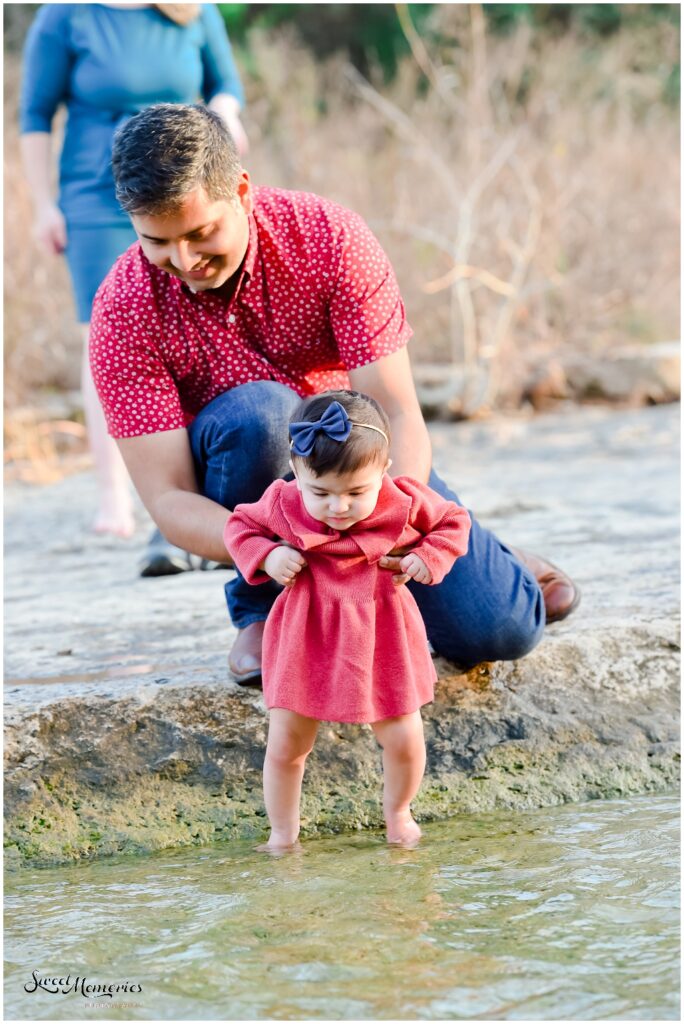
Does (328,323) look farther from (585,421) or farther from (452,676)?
(585,421)

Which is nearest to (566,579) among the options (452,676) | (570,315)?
(452,676)

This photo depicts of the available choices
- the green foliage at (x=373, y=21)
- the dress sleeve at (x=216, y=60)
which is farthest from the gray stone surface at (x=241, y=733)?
the green foliage at (x=373, y=21)

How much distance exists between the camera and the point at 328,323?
2.79 metres

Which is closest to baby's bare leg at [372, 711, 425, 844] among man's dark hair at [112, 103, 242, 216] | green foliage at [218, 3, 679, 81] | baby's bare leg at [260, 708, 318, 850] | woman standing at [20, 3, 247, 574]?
baby's bare leg at [260, 708, 318, 850]

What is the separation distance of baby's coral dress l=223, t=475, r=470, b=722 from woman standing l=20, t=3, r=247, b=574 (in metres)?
2.15

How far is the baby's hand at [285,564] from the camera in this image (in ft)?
7.59

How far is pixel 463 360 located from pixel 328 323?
5824 mm

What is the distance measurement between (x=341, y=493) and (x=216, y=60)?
2771 millimetres

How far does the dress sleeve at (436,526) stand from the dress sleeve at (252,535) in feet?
0.82

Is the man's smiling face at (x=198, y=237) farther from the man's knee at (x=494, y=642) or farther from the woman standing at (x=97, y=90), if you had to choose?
the woman standing at (x=97, y=90)

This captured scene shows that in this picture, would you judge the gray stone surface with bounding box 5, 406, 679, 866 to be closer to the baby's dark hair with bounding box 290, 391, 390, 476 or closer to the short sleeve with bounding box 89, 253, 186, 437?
the short sleeve with bounding box 89, 253, 186, 437

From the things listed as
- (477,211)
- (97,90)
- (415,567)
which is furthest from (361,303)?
(477,211)

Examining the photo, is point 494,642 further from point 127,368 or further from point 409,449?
point 127,368

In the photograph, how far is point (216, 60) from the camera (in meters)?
4.50
